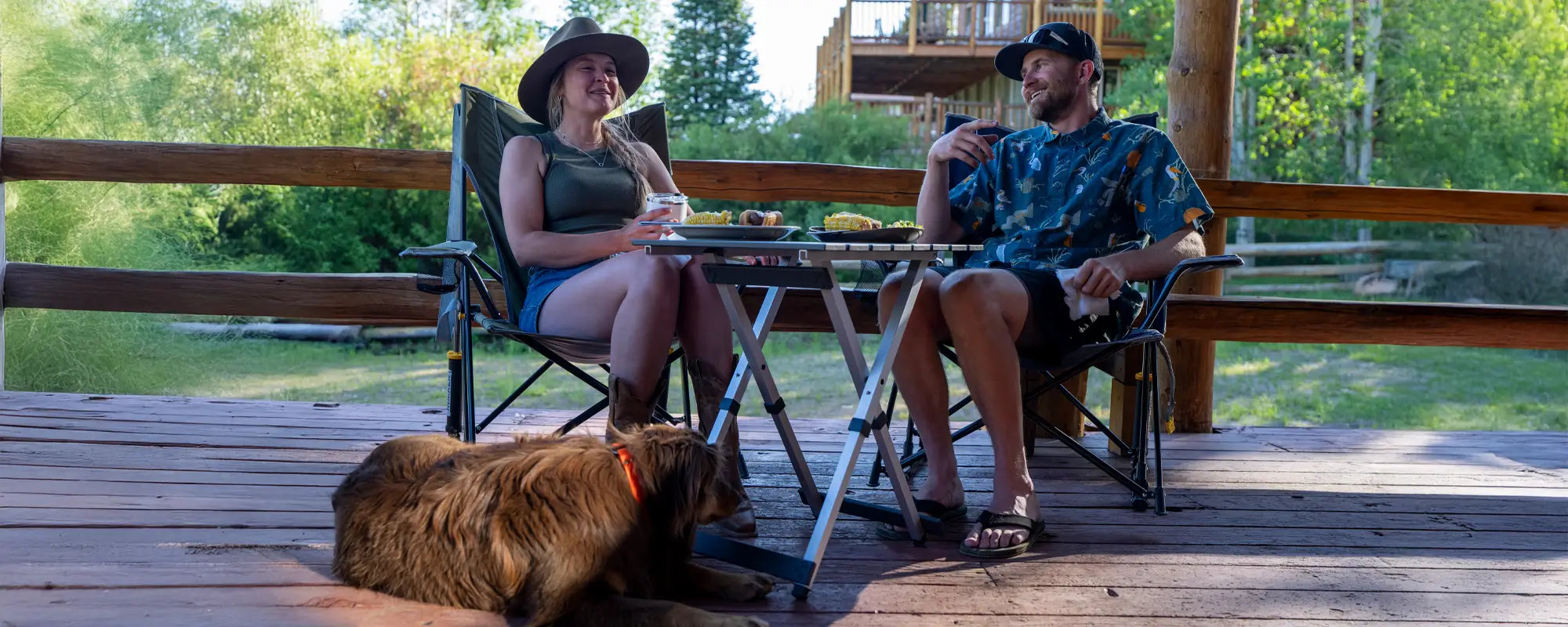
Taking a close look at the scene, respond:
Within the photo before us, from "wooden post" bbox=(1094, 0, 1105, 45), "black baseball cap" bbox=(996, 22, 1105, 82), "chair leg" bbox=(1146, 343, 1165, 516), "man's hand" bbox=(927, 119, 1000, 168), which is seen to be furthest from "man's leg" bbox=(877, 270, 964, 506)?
"wooden post" bbox=(1094, 0, 1105, 45)

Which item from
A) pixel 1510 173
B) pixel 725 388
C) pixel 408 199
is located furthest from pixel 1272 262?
pixel 725 388

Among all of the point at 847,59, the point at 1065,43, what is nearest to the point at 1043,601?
the point at 1065,43

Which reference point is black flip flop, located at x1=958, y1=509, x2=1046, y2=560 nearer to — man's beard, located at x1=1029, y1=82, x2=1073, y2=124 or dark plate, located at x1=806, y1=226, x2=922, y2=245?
dark plate, located at x1=806, y1=226, x2=922, y2=245

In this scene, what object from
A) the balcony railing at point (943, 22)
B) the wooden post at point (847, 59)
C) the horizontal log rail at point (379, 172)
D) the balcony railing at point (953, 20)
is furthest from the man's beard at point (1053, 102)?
the balcony railing at point (953, 20)

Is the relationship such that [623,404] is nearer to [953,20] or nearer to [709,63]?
[953,20]

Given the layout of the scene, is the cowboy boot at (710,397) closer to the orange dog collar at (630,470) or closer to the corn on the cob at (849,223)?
the corn on the cob at (849,223)

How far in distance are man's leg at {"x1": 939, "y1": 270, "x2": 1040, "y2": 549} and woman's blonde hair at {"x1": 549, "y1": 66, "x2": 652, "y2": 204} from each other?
91cm

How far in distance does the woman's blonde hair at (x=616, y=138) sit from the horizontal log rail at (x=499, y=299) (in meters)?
0.86

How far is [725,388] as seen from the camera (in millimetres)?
2443

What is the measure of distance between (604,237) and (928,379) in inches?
31.9

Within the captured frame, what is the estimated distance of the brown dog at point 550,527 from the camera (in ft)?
5.59

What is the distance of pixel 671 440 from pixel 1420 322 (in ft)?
9.63

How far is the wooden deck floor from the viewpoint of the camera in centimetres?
191

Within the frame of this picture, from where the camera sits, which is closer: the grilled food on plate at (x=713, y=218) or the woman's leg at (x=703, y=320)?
the grilled food on plate at (x=713, y=218)
